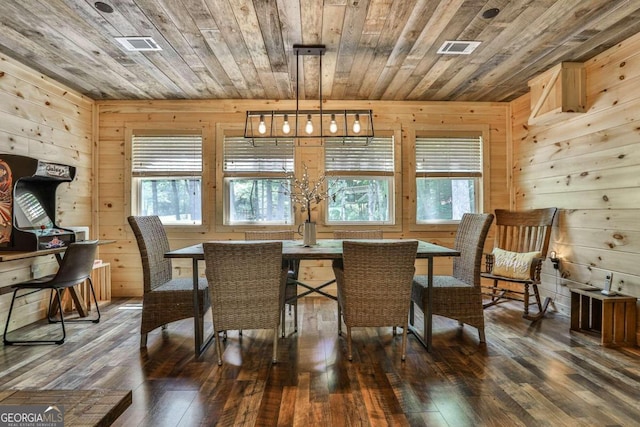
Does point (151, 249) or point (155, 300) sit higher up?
point (151, 249)

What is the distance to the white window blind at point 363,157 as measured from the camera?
4.58 meters

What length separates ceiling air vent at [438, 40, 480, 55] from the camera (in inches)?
118

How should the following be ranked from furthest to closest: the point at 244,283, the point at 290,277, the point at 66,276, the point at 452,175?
the point at 452,175 < the point at 290,277 < the point at 66,276 < the point at 244,283

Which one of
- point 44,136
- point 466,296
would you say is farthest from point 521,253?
point 44,136

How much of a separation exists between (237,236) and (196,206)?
2.21ft

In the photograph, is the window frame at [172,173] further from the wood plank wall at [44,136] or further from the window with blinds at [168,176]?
the wood plank wall at [44,136]

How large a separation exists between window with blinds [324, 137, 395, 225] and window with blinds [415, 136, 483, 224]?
16.2 inches

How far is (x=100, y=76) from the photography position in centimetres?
372

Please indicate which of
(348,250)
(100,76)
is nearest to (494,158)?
(348,250)

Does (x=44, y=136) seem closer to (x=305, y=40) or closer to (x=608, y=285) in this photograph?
(x=305, y=40)

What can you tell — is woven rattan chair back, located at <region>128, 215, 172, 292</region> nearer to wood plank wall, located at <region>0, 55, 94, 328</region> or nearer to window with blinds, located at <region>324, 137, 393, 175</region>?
wood plank wall, located at <region>0, 55, 94, 328</region>

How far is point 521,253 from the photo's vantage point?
12.2ft

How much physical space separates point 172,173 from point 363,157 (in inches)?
98.7

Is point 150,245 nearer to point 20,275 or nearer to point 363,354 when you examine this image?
point 20,275
